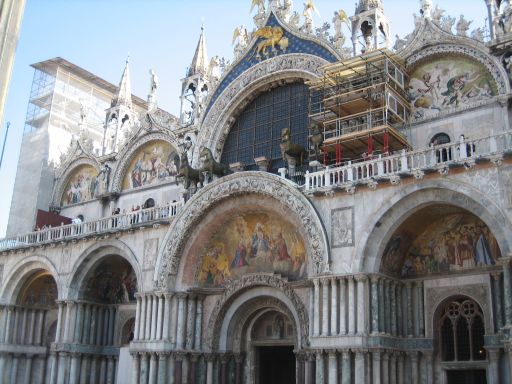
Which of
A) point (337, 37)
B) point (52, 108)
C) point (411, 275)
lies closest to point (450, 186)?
point (411, 275)

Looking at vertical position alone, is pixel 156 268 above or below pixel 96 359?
above

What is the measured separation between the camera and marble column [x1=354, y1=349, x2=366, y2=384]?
803 inches

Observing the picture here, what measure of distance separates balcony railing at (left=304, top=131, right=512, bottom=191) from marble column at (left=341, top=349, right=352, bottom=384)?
18.1 feet

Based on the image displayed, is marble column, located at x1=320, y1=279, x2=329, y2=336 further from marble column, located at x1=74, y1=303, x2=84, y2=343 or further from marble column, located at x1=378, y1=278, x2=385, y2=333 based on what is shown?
marble column, located at x1=74, y1=303, x2=84, y2=343

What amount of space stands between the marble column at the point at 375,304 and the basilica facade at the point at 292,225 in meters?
0.07

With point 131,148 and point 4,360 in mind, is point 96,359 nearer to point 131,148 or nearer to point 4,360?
point 4,360

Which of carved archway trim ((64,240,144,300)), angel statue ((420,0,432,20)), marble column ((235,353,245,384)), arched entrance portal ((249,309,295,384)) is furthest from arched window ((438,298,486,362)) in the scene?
carved archway trim ((64,240,144,300))

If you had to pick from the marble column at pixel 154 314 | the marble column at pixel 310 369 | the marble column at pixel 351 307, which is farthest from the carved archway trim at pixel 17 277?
the marble column at pixel 351 307

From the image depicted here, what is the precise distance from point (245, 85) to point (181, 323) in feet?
35.1

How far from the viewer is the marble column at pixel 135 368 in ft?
86.4

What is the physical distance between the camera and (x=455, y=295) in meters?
21.7

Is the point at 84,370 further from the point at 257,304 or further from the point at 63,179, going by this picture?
the point at 63,179

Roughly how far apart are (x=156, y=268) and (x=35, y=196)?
530 inches

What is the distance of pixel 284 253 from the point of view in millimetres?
25250
